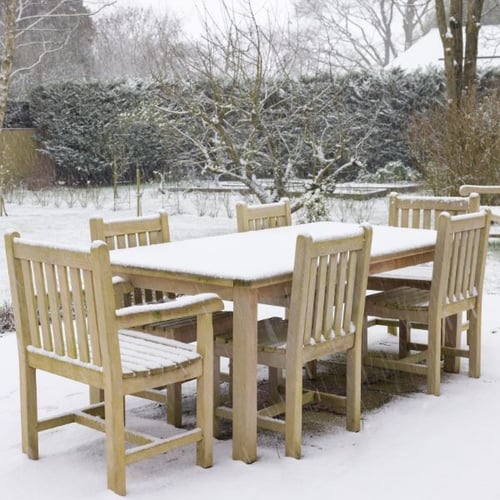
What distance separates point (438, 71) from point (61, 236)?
8.76 meters

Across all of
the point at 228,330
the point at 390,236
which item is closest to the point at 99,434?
the point at 228,330

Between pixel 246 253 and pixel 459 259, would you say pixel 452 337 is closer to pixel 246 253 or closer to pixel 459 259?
pixel 459 259

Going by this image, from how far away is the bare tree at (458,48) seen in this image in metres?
12.7

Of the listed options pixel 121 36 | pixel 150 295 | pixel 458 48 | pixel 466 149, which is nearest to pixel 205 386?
pixel 150 295

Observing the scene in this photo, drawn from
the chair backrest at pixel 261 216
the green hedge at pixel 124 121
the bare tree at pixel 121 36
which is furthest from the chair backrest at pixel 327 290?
the bare tree at pixel 121 36

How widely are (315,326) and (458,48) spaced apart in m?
10.3

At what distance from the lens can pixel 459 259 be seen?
457 centimetres

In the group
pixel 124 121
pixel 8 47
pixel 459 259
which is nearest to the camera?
pixel 459 259

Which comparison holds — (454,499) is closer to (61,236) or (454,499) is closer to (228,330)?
(228,330)

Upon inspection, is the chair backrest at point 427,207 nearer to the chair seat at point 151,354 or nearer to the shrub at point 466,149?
the chair seat at point 151,354

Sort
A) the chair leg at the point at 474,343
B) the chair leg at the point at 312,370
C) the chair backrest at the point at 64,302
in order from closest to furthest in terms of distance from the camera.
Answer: the chair backrest at the point at 64,302 < the chair leg at the point at 474,343 < the chair leg at the point at 312,370

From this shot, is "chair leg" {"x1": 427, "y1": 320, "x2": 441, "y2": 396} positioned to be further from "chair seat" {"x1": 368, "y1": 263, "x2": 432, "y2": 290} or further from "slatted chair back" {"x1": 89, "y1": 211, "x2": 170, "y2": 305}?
"slatted chair back" {"x1": 89, "y1": 211, "x2": 170, "y2": 305}

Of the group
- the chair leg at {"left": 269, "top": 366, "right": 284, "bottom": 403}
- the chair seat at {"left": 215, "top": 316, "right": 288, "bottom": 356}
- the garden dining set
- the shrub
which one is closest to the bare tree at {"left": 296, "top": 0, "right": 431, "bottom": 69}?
the shrub

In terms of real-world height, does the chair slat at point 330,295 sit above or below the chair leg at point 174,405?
above
